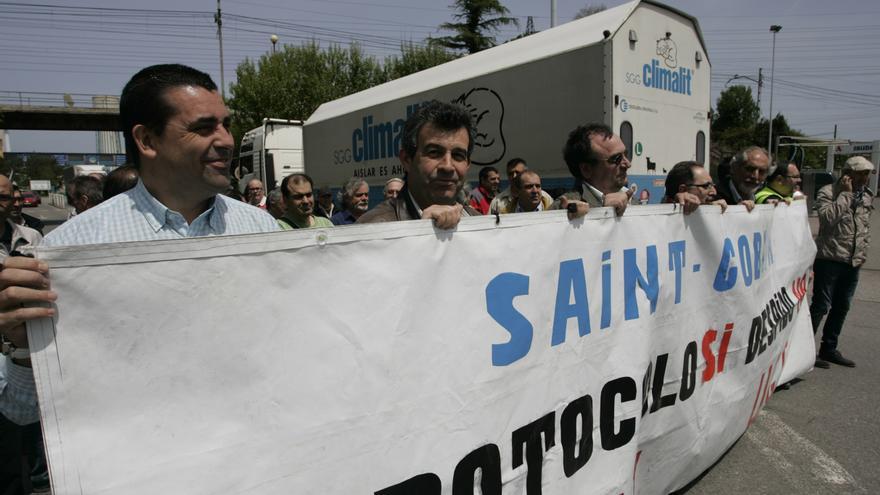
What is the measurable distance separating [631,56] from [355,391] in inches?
217

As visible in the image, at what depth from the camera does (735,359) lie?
311 centimetres

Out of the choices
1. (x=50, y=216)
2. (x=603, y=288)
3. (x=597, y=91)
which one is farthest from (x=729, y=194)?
(x=50, y=216)

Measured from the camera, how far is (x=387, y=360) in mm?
1568

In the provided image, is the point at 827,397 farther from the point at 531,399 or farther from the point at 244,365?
the point at 244,365

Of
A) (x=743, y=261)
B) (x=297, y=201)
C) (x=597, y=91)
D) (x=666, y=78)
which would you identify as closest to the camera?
(x=743, y=261)

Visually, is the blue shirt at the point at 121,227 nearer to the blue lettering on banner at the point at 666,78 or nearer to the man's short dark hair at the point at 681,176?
the man's short dark hair at the point at 681,176

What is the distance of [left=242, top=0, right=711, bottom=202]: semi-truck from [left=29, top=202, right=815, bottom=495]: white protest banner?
3476 mm

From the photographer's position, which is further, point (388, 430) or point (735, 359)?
point (735, 359)

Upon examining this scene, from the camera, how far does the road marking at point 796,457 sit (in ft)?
10.0

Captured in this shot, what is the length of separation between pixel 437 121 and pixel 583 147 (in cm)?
111

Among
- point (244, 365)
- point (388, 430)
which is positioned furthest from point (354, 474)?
point (244, 365)

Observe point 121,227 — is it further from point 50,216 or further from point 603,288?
point 50,216

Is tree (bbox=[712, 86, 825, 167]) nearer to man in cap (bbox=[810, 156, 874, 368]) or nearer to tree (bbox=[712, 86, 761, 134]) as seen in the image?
tree (bbox=[712, 86, 761, 134])

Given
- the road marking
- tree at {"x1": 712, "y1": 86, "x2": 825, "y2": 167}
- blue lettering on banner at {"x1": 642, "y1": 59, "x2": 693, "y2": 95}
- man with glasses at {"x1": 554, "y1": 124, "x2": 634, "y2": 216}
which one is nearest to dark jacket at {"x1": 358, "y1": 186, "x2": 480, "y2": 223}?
man with glasses at {"x1": 554, "y1": 124, "x2": 634, "y2": 216}
